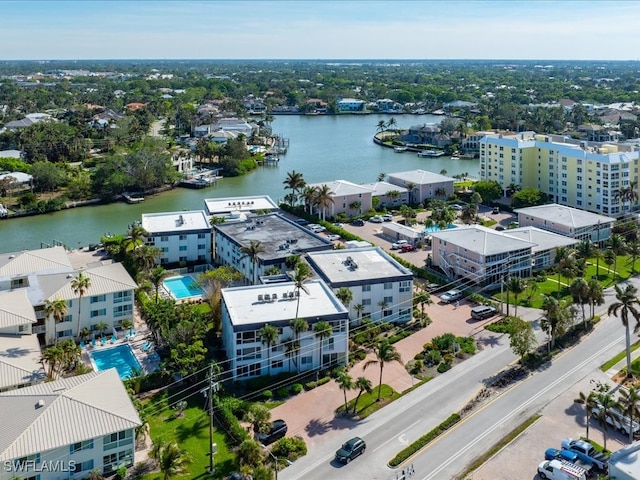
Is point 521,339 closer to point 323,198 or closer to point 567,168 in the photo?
point 323,198

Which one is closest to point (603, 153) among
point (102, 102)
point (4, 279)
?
point (4, 279)

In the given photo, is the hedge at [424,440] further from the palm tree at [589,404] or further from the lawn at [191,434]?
the lawn at [191,434]

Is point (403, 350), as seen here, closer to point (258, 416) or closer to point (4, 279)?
point (258, 416)

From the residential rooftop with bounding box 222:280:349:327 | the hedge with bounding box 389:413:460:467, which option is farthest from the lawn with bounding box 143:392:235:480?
the hedge with bounding box 389:413:460:467

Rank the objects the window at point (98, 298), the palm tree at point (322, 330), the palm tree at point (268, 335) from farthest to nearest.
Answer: the window at point (98, 298) → the palm tree at point (322, 330) → the palm tree at point (268, 335)

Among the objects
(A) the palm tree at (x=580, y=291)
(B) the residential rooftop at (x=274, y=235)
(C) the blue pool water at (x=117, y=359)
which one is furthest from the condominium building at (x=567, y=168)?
(C) the blue pool water at (x=117, y=359)

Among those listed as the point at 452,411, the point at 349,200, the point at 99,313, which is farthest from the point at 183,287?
the point at 452,411
